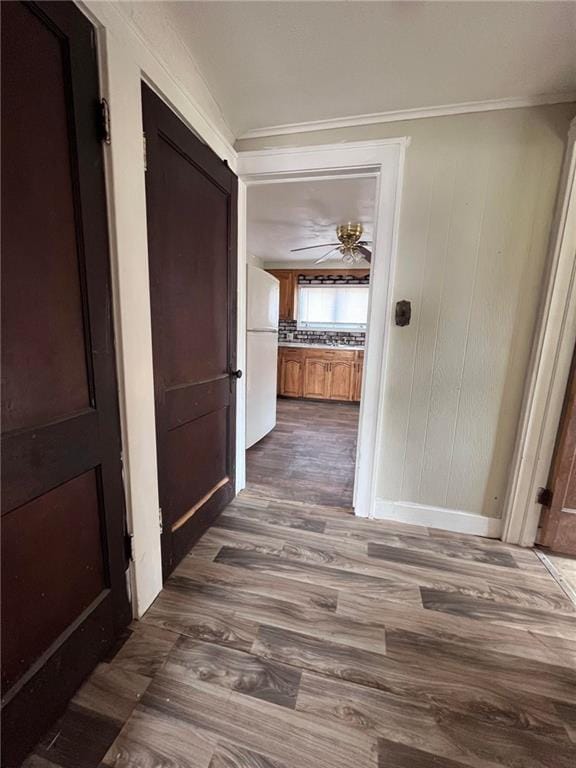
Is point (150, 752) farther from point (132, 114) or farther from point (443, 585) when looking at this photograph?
point (132, 114)

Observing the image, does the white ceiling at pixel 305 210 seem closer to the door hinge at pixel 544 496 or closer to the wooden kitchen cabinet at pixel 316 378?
the wooden kitchen cabinet at pixel 316 378

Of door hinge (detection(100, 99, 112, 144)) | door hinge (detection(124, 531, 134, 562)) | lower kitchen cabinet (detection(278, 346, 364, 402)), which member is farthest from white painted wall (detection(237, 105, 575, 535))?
lower kitchen cabinet (detection(278, 346, 364, 402))

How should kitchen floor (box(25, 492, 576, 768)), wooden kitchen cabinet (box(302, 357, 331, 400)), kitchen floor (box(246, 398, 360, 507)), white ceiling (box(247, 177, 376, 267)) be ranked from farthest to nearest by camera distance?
wooden kitchen cabinet (box(302, 357, 331, 400)), white ceiling (box(247, 177, 376, 267)), kitchen floor (box(246, 398, 360, 507)), kitchen floor (box(25, 492, 576, 768))

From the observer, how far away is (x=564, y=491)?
160 cm

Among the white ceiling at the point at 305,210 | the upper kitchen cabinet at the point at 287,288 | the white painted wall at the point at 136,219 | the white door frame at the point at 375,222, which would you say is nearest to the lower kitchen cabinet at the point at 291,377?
the upper kitchen cabinet at the point at 287,288

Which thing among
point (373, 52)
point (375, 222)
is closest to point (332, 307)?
point (375, 222)

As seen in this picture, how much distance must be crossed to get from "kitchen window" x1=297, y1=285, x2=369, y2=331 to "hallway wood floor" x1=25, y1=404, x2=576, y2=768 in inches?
165

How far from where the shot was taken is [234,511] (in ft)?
6.47

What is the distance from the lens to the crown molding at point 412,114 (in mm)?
1438

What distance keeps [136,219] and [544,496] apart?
2.33m

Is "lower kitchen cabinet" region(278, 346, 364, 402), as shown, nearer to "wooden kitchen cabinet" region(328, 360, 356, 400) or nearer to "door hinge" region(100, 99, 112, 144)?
"wooden kitchen cabinet" region(328, 360, 356, 400)

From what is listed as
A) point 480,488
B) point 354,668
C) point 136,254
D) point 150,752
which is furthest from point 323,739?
point 136,254

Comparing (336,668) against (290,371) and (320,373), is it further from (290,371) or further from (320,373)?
(290,371)

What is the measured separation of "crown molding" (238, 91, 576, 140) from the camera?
1.44 meters
